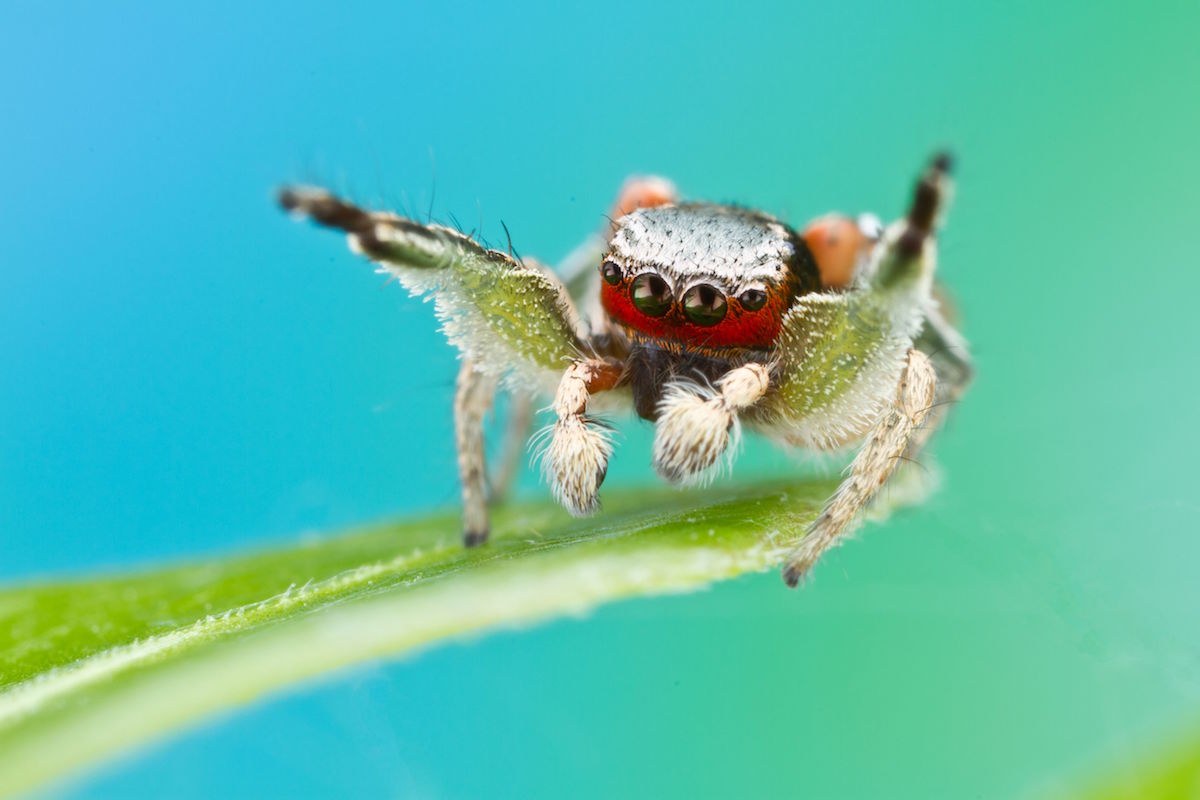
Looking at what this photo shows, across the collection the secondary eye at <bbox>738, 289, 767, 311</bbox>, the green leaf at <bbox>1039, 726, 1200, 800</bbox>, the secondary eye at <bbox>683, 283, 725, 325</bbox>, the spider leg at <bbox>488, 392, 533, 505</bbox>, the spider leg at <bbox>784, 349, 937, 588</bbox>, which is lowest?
the green leaf at <bbox>1039, 726, 1200, 800</bbox>

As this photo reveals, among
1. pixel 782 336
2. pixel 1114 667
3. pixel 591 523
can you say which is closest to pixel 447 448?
pixel 591 523

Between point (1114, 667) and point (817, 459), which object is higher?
point (817, 459)

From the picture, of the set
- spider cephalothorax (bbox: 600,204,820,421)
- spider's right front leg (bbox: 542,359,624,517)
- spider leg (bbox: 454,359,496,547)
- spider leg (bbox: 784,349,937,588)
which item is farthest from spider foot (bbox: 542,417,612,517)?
spider leg (bbox: 454,359,496,547)

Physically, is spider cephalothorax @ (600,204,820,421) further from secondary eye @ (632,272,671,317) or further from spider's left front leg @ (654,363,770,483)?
spider's left front leg @ (654,363,770,483)

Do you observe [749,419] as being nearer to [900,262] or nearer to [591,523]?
[591,523]

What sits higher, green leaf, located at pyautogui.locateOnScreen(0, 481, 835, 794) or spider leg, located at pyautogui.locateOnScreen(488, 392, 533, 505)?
spider leg, located at pyautogui.locateOnScreen(488, 392, 533, 505)

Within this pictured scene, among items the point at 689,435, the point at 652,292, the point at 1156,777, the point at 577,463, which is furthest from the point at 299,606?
the point at 1156,777

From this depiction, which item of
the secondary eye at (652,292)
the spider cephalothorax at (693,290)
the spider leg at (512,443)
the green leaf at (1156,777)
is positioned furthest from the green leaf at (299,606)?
the spider leg at (512,443)
